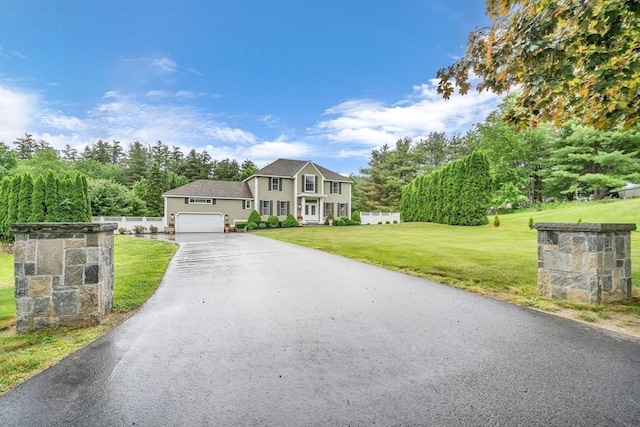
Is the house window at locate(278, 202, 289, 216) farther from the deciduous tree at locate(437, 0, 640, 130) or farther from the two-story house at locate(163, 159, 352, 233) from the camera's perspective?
the deciduous tree at locate(437, 0, 640, 130)

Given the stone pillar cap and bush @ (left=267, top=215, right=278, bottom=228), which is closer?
A: the stone pillar cap

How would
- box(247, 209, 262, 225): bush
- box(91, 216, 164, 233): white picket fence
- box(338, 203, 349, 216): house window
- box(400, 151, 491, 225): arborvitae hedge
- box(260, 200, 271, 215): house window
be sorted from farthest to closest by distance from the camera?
box(338, 203, 349, 216): house window → box(260, 200, 271, 215): house window → box(247, 209, 262, 225): bush → box(91, 216, 164, 233): white picket fence → box(400, 151, 491, 225): arborvitae hedge

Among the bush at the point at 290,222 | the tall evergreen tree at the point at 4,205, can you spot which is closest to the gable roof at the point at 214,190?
the bush at the point at 290,222

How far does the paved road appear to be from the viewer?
7.02 feet

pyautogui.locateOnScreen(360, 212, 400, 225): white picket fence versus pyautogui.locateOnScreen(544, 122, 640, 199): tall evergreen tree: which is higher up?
pyautogui.locateOnScreen(544, 122, 640, 199): tall evergreen tree

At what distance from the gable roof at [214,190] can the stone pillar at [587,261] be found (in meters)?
27.9

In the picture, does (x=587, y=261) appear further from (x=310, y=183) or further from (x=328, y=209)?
(x=328, y=209)

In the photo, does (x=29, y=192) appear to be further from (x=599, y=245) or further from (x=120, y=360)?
(x=599, y=245)

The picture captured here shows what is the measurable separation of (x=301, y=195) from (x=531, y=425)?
29.7 m

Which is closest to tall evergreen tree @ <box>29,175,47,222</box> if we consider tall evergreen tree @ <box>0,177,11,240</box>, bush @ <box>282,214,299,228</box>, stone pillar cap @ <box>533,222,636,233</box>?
tall evergreen tree @ <box>0,177,11,240</box>

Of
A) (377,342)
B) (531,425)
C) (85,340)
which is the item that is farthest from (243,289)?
(531,425)

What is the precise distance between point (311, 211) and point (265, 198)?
4.92 m

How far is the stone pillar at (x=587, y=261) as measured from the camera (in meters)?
4.66

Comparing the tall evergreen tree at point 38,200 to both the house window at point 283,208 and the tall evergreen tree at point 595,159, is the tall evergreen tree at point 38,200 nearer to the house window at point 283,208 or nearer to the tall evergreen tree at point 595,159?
the house window at point 283,208
